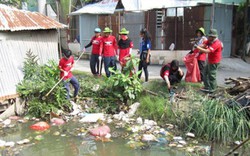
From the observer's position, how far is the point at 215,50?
620 centimetres

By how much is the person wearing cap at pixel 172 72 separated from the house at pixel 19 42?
10.4ft

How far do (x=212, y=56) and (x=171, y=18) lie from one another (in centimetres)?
554

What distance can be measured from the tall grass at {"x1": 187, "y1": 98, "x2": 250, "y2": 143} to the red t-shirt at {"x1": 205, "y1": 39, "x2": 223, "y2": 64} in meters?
1.37

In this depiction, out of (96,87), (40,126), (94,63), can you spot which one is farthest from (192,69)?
(40,126)

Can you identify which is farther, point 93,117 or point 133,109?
point 133,109

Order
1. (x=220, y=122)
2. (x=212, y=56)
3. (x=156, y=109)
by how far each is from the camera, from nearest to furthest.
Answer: (x=220, y=122) < (x=156, y=109) < (x=212, y=56)

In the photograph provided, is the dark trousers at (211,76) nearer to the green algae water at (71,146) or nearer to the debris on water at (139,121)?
the debris on water at (139,121)

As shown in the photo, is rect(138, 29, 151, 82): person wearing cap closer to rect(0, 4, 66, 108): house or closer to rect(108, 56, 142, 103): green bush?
rect(108, 56, 142, 103): green bush

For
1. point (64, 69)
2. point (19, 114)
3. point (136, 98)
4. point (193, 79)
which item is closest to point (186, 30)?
point (193, 79)

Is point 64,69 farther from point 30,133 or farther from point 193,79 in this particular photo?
point 193,79

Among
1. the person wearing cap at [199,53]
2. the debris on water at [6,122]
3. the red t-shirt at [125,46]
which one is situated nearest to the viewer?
the debris on water at [6,122]

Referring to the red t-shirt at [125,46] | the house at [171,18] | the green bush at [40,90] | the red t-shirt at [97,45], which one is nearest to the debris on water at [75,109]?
the green bush at [40,90]

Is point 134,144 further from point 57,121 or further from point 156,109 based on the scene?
point 57,121

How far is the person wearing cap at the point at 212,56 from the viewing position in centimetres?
618
